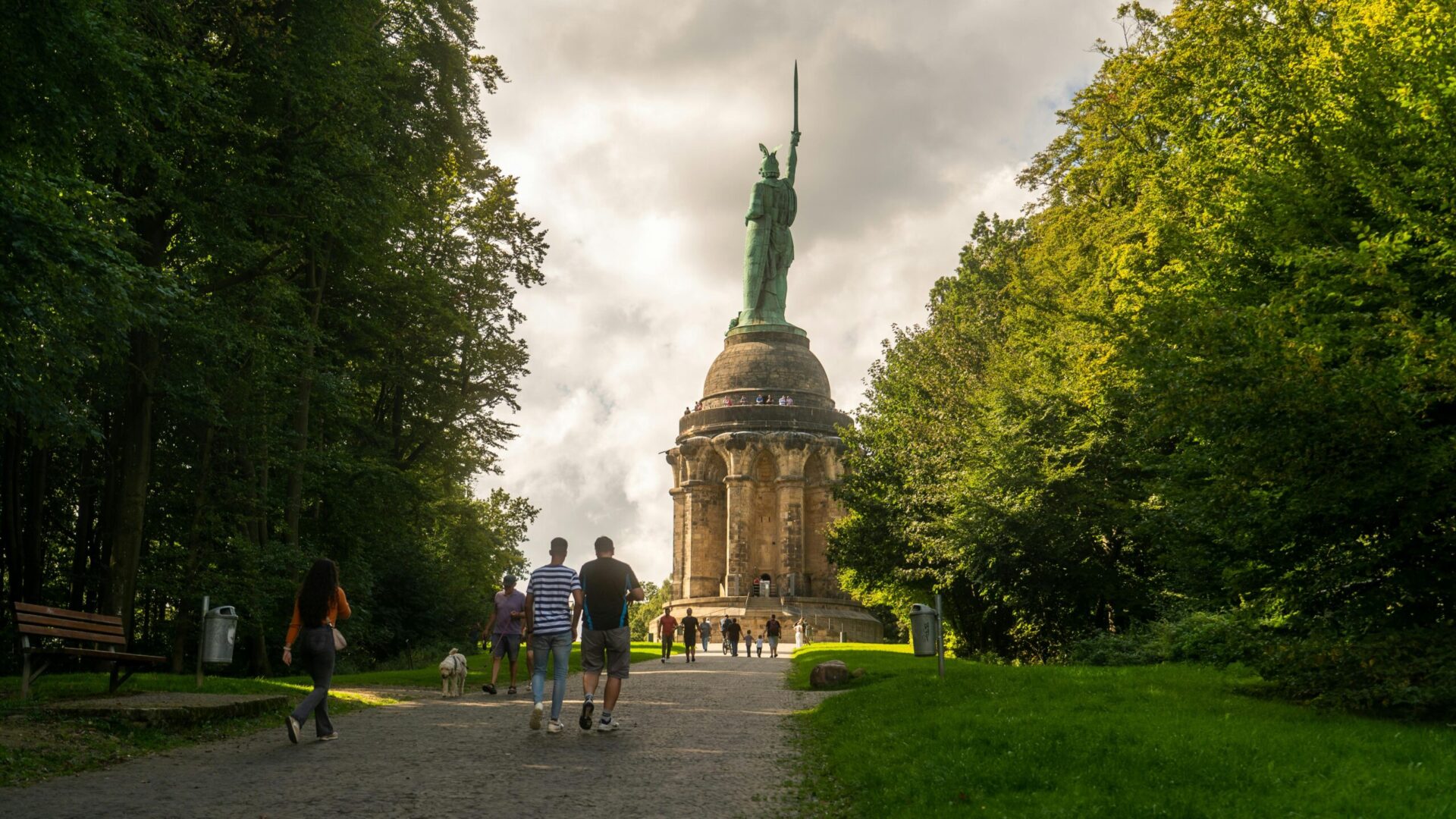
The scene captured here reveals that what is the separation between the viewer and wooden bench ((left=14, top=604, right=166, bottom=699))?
11062mm

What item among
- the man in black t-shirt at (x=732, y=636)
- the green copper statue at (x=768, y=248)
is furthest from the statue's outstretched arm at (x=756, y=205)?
the man in black t-shirt at (x=732, y=636)

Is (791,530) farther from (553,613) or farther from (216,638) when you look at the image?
(553,613)

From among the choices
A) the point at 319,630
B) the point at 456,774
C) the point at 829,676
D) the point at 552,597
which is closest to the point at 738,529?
the point at 829,676

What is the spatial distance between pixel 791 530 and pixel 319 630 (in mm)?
48195

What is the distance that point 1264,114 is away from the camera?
1689 cm

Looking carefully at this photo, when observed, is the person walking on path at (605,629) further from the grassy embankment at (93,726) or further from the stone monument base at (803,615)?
the stone monument base at (803,615)

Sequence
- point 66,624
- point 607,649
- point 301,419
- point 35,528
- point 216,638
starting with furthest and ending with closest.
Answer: point 301,419
point 35,528
point 216,638
point 66,624
point 607,649

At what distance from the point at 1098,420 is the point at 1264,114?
26.9ft

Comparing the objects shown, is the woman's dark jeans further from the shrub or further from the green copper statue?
the green copper statue

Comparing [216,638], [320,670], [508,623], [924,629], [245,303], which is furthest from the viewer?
[245,303]

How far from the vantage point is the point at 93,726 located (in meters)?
10.1

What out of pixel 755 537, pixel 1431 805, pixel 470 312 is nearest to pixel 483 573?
pixel 470 312

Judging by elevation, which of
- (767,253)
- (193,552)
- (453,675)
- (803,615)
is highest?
(767,253)

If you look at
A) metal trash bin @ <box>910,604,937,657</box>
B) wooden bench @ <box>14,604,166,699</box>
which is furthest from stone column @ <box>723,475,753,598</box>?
wooden bench @ <box>14,604,166,699</box>
